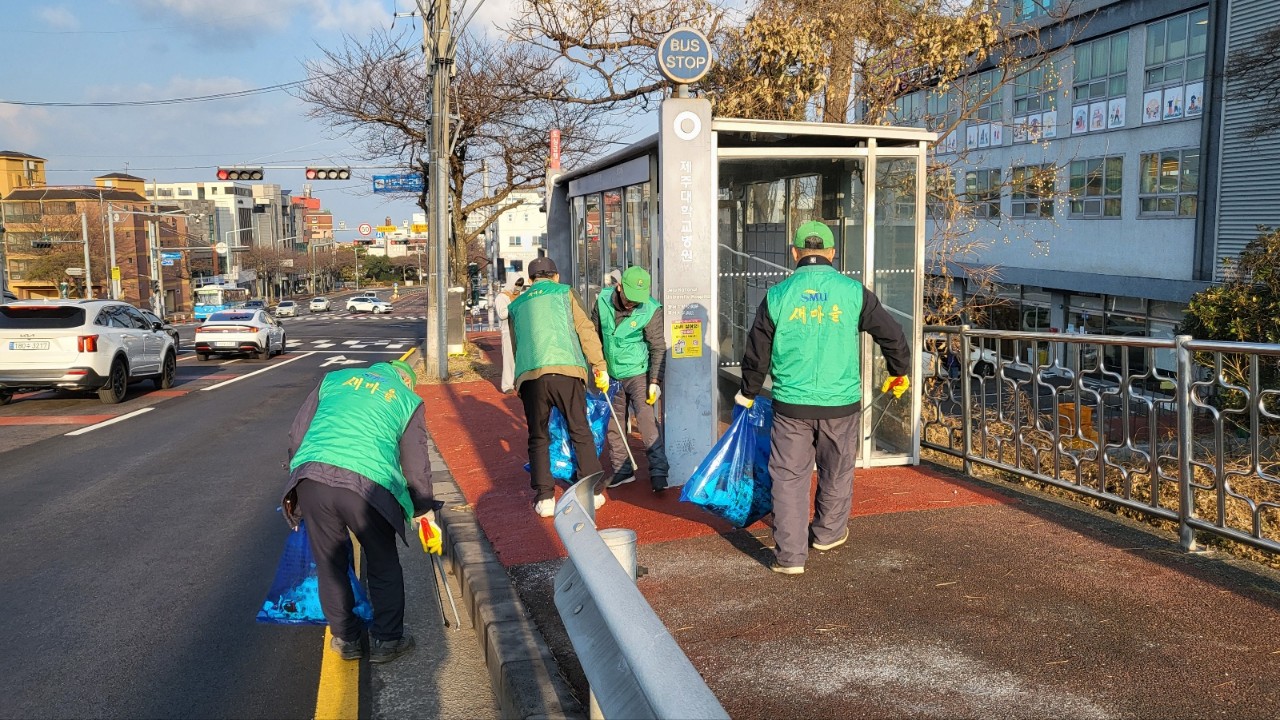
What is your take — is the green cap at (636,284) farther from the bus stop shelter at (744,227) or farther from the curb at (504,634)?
the curb at (504,634)

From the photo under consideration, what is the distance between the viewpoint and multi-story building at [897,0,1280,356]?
23016 mm

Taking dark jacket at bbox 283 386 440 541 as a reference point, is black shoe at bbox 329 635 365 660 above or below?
below

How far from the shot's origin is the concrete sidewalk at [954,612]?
12.9 ft

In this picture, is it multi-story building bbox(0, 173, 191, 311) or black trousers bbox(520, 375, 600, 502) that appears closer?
black trousers bbox(520, 375, 600, 502)

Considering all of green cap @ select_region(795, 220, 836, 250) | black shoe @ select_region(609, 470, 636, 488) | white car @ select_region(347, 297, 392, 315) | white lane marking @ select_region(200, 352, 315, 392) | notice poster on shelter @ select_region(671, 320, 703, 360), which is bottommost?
white car @ select_region(347, 297, 392, 315)

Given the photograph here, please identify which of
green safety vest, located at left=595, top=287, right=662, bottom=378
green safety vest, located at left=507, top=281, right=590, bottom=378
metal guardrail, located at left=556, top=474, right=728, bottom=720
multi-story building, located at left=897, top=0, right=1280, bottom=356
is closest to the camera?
metal guardrail, located at left=556, top=474, right=728, bottom=720

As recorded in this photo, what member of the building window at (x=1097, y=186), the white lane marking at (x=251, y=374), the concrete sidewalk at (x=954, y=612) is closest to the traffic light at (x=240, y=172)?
the white lane marking at (x=251, y=374)

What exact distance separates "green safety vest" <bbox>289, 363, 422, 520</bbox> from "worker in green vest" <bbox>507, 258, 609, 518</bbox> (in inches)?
88.5

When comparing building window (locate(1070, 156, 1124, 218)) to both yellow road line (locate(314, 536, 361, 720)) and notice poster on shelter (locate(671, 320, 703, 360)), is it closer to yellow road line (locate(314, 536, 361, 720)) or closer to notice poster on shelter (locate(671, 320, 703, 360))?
notice poster on shelter (locate(671, 320, 703, 360))

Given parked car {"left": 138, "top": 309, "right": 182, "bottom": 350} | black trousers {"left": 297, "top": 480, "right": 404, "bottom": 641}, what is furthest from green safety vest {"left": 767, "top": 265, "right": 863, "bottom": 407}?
parked car {"left": 138, "top": 309, "right": 182, "bottom": 350}

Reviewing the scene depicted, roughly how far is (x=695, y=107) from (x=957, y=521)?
3.32 meters

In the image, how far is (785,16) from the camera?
40.1 ft

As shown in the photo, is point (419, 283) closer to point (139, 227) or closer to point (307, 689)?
point (139, 227)

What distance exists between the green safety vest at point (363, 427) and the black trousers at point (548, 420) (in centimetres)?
227
